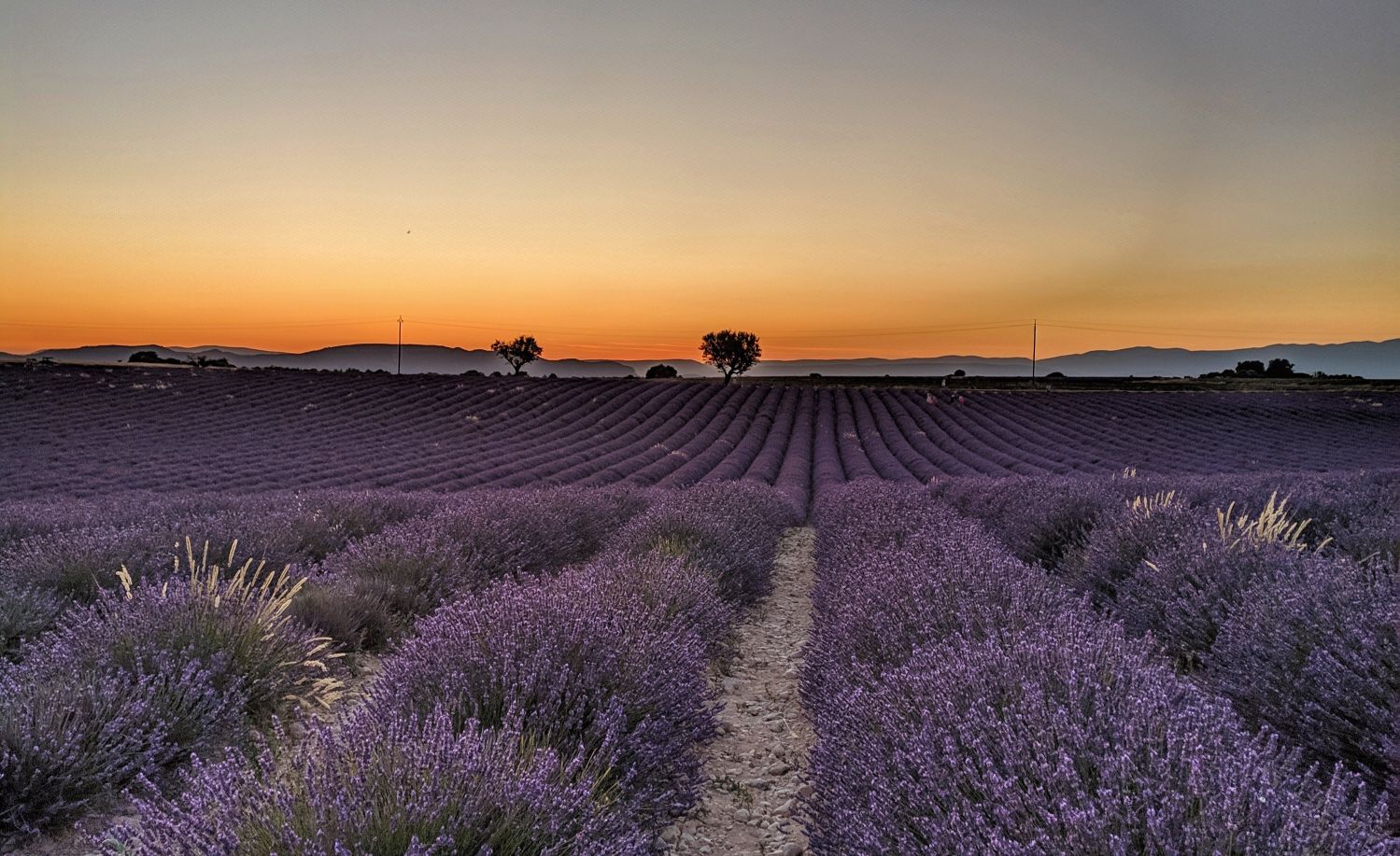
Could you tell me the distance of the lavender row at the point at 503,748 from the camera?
1604mm

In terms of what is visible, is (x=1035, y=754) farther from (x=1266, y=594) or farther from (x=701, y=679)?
(x=1266, y=594)

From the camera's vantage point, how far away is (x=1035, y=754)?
1.85 m

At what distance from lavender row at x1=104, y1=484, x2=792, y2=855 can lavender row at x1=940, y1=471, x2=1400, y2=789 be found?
229cm

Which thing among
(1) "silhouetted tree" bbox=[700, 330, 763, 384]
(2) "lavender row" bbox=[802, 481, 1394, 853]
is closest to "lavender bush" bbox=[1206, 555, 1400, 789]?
(2) "lavender row" bbox=[802, 481, 1394, 853]

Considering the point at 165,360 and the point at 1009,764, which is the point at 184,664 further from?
the point at 165,360

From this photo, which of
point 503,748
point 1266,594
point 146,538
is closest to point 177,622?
point 503,748

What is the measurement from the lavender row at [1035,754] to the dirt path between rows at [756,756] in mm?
445

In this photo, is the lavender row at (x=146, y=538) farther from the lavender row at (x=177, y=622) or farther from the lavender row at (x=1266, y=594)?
the lavender row at (x=1266, y=594)

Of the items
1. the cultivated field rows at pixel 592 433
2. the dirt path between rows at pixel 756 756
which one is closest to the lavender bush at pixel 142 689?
the dirt path between rows at pixel 756 756

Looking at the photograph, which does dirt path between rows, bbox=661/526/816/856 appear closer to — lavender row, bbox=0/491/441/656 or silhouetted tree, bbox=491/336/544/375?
lavender row, bbox=0/491/441/656

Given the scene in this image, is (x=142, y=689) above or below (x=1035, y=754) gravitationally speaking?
below

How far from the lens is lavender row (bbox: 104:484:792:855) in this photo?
5.26ft

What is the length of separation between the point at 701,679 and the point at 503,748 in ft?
5.58

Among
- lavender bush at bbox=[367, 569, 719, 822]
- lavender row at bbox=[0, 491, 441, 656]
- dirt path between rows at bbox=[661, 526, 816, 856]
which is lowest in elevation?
dirt path between rows at bbox=[661, 526, 816, 856]
